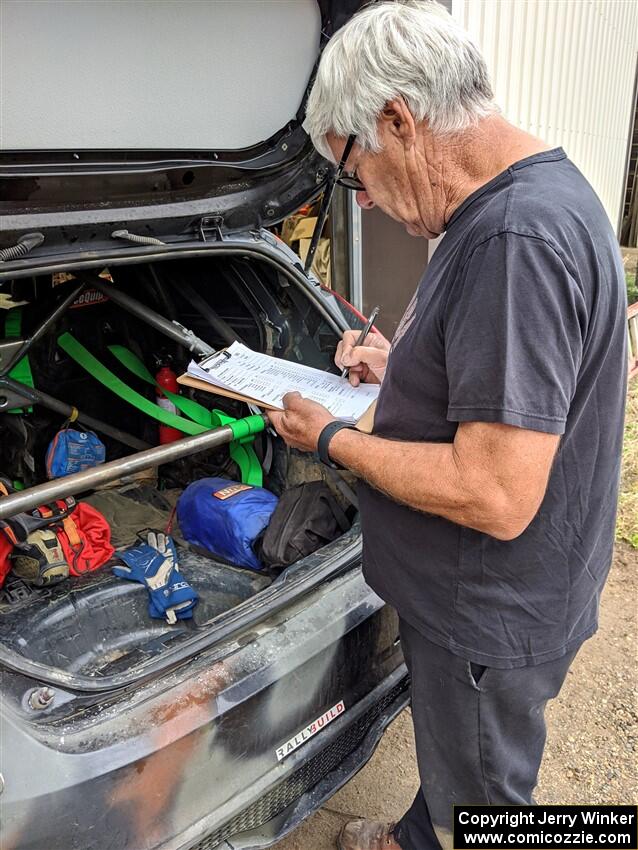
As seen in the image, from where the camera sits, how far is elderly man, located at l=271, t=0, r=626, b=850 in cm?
108

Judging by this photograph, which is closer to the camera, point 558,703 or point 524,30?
point 558,703

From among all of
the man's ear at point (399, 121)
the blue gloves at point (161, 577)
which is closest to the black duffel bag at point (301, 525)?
the blue gloves at point (161, 577)

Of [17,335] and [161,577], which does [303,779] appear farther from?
[17,335]

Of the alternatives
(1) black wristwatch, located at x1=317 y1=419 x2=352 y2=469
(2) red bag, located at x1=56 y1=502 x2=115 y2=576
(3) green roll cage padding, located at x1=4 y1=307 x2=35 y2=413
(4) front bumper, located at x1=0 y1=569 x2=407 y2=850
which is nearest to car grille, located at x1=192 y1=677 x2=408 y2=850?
(4) front bumper, located at x1=0 y1=569 x2=407 y2=850

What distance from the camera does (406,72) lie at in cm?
116

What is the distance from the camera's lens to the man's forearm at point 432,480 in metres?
1.14

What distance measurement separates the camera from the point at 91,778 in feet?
4.02

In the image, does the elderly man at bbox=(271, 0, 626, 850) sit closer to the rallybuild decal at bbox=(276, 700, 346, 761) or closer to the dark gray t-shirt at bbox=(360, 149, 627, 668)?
the dark gray t-shirt at bbox=(360, 149, 627, 668)

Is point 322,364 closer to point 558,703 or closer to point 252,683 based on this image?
point 252,683

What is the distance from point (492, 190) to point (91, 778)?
125 cm

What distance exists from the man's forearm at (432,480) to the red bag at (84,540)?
4.23 ft

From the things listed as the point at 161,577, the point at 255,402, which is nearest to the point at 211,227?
the point at 255,402

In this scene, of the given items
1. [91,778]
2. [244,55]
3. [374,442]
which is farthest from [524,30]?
[91,778]

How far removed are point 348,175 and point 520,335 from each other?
2.02 ft
